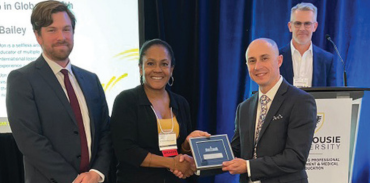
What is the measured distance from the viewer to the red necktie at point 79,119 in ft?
6.98

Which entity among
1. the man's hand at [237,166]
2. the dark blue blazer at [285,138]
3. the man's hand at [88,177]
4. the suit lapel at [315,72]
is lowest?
the man's hand at [88,177]

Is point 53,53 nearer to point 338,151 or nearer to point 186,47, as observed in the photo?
point 186,47

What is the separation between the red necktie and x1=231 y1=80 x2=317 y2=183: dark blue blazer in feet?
3.38

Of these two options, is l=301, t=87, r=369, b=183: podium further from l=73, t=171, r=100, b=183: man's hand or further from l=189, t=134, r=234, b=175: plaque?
l=73, t=171, r=100, b=183: man's hand

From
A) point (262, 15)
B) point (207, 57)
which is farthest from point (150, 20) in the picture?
point (262, 15)

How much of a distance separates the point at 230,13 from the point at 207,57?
22.3 inches

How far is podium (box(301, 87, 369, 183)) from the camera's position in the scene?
2.74 m

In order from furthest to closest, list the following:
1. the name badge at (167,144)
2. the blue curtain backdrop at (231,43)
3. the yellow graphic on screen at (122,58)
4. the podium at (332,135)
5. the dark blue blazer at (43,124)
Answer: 1. the blue curtain backdrop at (231,43)
2. the yellow graphic on screen at (122,58)
3. the podium at (332,135)
4. the name badge at (167,144)
5. the dark blue blazer at (43,124)

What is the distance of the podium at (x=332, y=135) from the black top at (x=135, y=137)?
49.0 inches

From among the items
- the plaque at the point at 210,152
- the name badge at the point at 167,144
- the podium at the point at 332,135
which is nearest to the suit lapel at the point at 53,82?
the name badge at the point at 167,144

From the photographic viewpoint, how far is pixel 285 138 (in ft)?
6.64

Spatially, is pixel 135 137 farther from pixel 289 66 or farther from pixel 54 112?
pixel 289 66

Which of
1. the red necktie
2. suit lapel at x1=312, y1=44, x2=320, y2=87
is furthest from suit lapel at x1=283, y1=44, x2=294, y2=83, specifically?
the red necktie

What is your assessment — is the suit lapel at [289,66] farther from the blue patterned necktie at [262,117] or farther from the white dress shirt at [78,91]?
the white dress shirt at [78,91]
